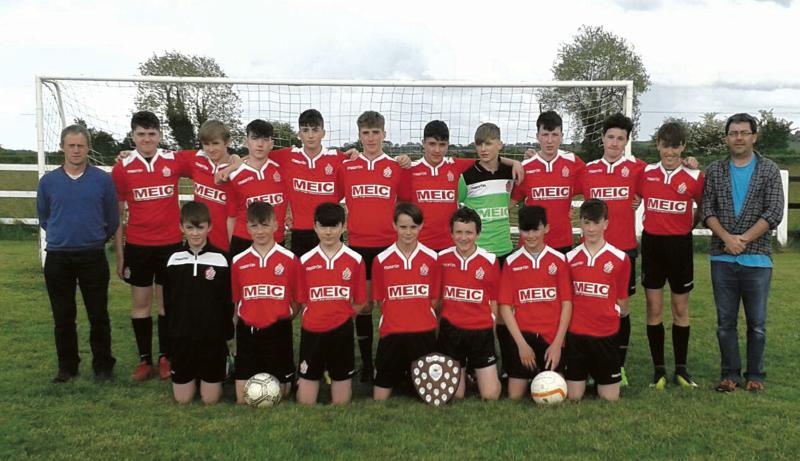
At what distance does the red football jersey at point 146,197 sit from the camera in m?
4.80

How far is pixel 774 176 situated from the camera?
14.2 feet

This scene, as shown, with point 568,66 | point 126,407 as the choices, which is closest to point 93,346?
point 126,407

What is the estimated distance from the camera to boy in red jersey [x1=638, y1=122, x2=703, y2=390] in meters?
4.64

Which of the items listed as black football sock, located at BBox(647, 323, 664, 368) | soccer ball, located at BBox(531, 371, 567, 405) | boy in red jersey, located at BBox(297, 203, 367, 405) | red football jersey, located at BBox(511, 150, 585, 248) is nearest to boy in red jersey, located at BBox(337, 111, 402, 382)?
boy in red jersey, located at BBox(297, 203, 367, 405)

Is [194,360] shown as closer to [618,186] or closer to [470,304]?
[470,304]

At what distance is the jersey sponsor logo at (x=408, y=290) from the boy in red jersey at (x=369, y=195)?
44 centimetres

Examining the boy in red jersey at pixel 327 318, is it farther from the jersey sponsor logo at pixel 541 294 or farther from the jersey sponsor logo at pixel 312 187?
the jersey sponsor logo at pixel 541 294

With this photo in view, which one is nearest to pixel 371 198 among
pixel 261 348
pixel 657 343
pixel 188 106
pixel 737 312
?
pixel 261 348

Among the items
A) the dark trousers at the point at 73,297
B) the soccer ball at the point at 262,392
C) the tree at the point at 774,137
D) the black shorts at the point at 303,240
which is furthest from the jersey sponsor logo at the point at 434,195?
the tree at the point at 774,137

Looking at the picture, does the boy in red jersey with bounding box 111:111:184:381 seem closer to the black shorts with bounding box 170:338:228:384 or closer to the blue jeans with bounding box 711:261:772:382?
the black shorts with bounding box 170:338:228:384

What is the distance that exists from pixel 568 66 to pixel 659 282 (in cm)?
3923

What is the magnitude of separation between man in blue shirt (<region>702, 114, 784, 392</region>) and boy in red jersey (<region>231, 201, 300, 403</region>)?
299 cm

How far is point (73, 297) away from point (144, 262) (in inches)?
21.7

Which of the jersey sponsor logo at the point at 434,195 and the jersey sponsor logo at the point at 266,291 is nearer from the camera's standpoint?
the jersey sponsor logo at the point at 266,291
